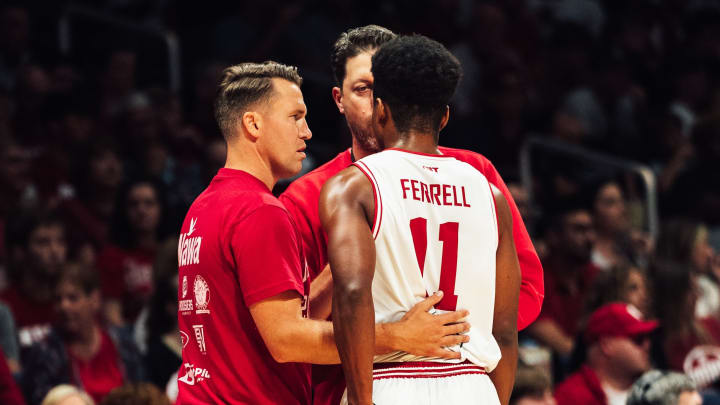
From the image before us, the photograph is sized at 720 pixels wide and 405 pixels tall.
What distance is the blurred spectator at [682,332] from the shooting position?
22.1 feet

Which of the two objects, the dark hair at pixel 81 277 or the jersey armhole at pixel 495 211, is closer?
the jersey armhole at pixel 495 211

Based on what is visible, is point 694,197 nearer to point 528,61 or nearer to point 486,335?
point 528,61

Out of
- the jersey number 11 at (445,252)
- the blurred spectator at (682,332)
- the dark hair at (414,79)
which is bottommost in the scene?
the blurred spectator at (682,332)

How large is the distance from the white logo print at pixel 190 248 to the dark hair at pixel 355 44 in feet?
2.52

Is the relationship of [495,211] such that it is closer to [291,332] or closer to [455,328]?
[455,328]

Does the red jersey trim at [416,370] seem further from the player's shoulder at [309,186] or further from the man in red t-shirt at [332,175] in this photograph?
the player's shoulder at [309,186]

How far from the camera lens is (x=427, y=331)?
10.0 ft

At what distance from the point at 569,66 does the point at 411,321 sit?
844cm

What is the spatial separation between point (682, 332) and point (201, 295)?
4483 millimetres

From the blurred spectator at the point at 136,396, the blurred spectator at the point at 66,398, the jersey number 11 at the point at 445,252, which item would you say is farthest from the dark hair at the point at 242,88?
the blurred spectator at the point at 66,398

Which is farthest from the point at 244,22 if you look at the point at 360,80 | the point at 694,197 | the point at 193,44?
the point at 360,80

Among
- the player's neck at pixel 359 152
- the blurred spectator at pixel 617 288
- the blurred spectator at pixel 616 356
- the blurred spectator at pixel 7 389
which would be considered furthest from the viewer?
the blurred spectator at pixel 617 288

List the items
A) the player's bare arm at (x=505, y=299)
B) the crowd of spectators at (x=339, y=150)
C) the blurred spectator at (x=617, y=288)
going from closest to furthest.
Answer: the player's bare arm at (x=505, y=299) < the crowd of spectators at (x=339, y=150) < the blurred spectator at (x=617, y=288)

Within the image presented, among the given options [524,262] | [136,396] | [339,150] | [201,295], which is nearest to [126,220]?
[339,150]
